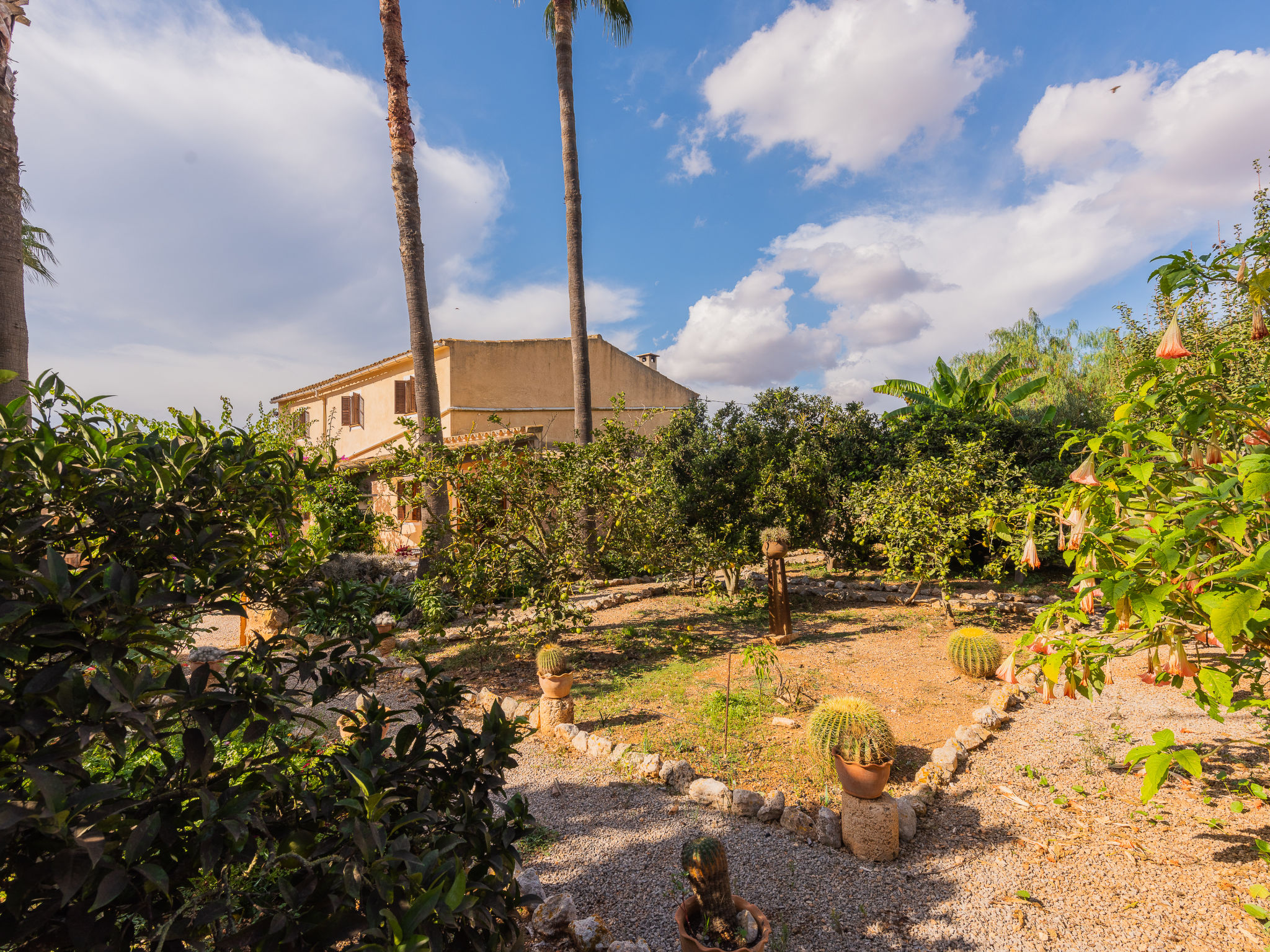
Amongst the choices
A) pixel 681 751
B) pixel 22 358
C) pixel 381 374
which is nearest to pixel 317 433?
pixel 381 374

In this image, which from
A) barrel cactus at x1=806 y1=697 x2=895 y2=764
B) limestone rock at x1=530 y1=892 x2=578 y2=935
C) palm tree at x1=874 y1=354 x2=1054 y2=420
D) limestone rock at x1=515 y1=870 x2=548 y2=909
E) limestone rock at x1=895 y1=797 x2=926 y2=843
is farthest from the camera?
palm tree at x1=874 y1=354 x2=1054 y2=420

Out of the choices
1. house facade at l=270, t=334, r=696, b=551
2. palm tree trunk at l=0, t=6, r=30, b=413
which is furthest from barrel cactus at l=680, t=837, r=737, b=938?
house facade at l=270, t=334, r=696, b=551

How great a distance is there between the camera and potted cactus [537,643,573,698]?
6.45m

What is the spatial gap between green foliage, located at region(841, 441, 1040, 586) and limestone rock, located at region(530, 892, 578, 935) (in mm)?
7886

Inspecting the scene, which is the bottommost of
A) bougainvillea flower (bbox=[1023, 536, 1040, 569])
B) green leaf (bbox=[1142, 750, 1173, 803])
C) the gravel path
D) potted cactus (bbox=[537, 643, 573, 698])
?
the gravel path

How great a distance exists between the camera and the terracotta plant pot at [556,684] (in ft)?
21.1

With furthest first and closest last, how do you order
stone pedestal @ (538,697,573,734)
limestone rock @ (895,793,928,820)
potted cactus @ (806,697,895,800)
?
stone pedestal @ (538,697,573,734) → limestone rock @ (895,793,928,820) → potted cactus @ (806,697,895,800)

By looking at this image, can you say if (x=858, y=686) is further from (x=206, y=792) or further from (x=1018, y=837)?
(x=206, y=792)

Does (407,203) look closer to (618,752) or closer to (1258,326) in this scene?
(618,752)

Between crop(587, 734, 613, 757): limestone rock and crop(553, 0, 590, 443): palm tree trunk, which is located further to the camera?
crop(553, 0, 590, 443): palm tree trunk

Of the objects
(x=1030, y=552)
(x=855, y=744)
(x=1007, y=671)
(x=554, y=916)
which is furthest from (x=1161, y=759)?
(x=554, y=916)

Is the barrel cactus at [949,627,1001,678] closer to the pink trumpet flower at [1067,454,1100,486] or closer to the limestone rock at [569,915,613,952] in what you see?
the pink trumpet flower at [1067,454,1100,486]

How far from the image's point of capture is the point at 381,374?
21031mm

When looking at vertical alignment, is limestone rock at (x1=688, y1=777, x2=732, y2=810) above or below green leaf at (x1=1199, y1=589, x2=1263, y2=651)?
below
